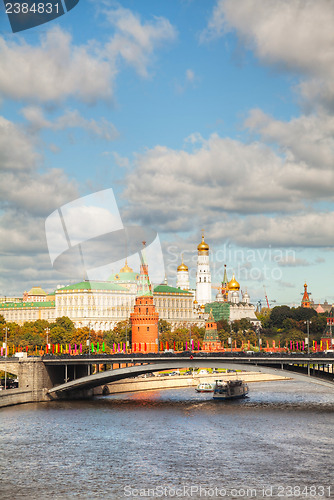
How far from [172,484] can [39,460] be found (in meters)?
11.9

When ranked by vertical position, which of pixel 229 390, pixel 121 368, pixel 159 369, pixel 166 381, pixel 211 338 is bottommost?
pixel 229 390

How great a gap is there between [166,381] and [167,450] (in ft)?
202

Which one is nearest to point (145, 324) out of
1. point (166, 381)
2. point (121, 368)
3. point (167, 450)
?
point (166, 381)

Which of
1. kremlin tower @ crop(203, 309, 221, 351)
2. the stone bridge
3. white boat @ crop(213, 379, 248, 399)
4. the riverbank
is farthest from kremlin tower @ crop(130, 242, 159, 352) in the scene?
white boat @ crop(213, 379, 248, 399)

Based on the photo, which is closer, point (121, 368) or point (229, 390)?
point (121, 368)

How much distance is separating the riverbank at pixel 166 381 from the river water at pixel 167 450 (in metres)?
18.2

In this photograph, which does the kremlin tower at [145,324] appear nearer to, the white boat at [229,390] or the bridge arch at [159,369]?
the white boat at [229,390]

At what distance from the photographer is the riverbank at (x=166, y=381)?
110 m

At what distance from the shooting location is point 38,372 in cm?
9606

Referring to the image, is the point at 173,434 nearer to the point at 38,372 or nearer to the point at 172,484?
the point at 172,484

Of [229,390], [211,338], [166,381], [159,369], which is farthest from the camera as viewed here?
[211,338]

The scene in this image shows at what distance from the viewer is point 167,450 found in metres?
59.5

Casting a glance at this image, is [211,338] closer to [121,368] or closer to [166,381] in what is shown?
[166,381]

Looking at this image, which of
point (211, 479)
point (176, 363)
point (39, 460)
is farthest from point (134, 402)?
point (211, 479)
